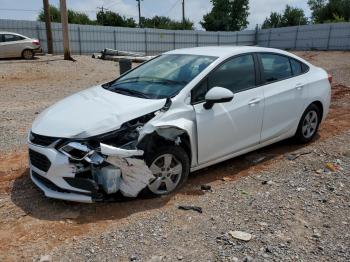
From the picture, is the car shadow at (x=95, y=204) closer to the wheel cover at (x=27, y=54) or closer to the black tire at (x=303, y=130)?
the black tire at (x=303, y=130)

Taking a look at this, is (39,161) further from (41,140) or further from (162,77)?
(162,77)

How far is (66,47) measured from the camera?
66.4 ft

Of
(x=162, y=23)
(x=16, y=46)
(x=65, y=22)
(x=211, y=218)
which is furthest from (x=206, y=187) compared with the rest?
(x=162, y=23)

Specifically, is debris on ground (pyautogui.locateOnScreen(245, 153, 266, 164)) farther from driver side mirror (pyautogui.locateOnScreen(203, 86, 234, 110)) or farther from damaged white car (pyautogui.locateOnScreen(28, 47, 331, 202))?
driver side mirror (pyautogui.locateOnScreen(203, 86, 234, 110))

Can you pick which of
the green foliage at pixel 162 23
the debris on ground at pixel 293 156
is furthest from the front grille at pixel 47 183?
the green foliage at pixel 162 23

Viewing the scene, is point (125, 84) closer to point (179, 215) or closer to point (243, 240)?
point (179, 215)

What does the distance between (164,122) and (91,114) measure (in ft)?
2.56

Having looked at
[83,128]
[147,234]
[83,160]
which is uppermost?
[83,128]

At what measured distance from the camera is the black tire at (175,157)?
3.92 m

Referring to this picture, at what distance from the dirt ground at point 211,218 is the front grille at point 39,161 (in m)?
0.43

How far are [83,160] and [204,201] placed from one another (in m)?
1.40

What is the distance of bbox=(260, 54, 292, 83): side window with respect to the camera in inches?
204

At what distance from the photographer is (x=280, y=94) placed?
522 centimetres

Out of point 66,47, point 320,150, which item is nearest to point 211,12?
point 66,47
